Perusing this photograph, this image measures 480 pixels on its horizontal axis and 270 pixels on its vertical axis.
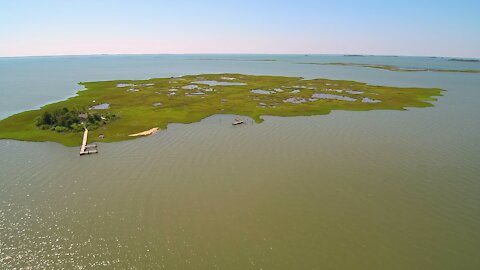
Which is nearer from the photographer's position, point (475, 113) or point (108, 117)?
point (108, 117)

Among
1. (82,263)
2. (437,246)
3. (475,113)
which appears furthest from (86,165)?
(475,113)

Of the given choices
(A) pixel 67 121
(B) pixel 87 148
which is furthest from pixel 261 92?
(B) pixel 87 148

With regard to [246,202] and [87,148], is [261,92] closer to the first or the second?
[87,148]

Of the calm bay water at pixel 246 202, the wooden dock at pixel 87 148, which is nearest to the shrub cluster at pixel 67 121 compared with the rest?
the calm bay water at pixel 246 202

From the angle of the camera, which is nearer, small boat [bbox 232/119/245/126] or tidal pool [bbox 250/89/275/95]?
small boat [bbox 232/119/245/126]

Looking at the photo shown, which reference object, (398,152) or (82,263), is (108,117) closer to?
(82,263)

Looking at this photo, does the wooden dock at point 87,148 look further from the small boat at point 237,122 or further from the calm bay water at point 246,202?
the small boat at point 237,122

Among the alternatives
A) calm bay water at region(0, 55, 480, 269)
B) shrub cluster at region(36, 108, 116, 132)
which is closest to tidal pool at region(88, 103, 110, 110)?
shrub cluster at region(36, 108, 116, 132)

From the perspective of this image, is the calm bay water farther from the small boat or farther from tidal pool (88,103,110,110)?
tidal pool (88,103,110,110)
